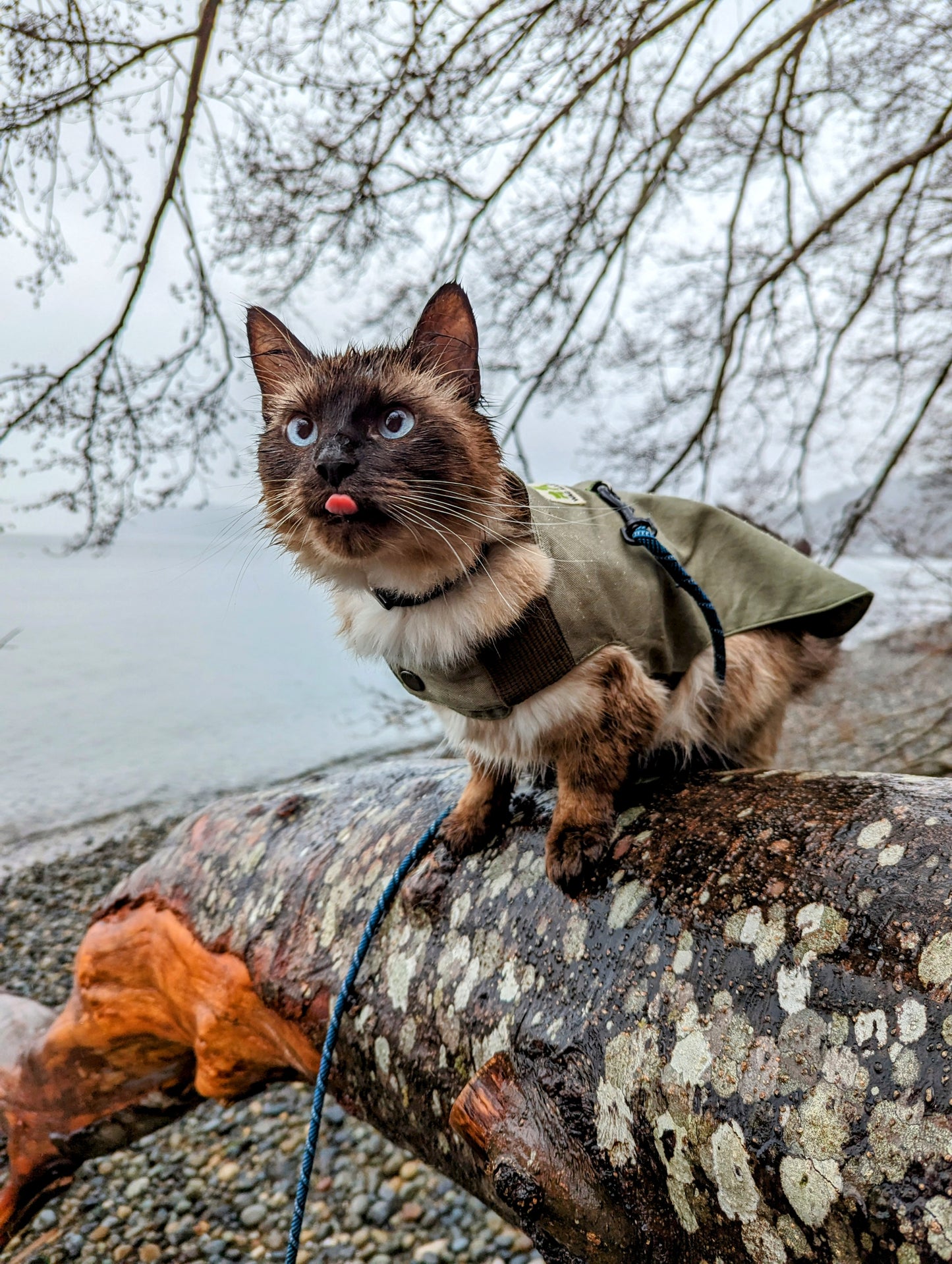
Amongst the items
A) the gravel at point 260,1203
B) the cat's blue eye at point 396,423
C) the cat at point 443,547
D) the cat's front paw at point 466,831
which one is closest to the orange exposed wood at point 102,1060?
the gravel at point 260,1203

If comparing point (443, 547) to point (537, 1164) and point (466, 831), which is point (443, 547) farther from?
point (537, 1164)

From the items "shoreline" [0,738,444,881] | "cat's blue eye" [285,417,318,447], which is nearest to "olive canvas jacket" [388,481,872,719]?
"cat's blue eye" [285,417,318,447]

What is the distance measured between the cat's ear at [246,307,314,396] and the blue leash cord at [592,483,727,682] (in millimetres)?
801

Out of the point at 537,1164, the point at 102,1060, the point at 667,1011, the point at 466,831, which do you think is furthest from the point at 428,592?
the point at 102,1060

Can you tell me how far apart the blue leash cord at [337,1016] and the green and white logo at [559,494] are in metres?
0.83

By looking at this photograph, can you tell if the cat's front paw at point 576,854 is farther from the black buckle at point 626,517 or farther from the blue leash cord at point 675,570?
the black buckle at point 626,517

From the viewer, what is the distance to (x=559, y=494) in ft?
6.01

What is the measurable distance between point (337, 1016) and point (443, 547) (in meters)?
1.01

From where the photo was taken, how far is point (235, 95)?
3.07m

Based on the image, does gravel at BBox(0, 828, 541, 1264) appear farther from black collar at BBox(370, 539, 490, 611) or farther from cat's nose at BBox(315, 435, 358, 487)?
cat's nose at BBox(315, 435, 358, 487)

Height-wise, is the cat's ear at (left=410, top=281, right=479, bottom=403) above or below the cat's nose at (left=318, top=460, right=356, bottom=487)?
above

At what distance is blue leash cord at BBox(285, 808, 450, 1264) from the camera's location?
155 cm

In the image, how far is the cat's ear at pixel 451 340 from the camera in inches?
62.7

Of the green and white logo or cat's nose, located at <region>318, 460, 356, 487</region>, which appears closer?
cat's nose, located at <region>318, 460, 356, 487</region>
